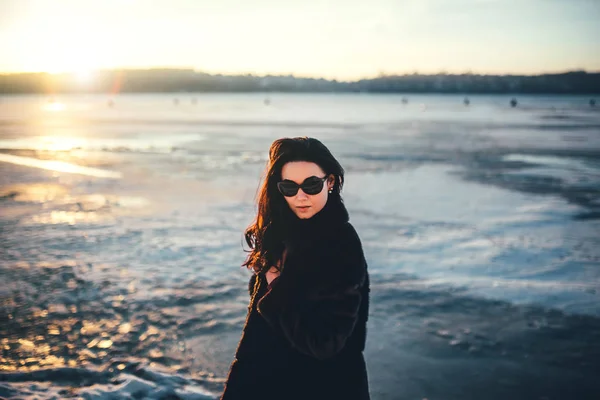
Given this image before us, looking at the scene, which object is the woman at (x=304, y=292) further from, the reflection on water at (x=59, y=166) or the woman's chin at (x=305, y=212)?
the reflection on water at (x=59, y=166)

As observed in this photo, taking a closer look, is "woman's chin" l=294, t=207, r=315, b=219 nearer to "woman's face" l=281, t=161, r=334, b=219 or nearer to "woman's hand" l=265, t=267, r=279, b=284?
"woman's face" l=281, t=161, r=334, b=219

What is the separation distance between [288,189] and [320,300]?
41cm

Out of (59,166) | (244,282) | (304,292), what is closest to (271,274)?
(304,292)

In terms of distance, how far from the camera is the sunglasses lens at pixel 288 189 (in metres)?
1.73

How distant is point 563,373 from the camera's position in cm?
410

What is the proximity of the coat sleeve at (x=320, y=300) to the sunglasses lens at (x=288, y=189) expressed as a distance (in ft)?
0.75

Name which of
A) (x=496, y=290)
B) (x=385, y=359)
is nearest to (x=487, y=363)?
(x=385, y=359)

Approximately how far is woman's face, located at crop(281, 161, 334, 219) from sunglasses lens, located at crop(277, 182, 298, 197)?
0.5 inches

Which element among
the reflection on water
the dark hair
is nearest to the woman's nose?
the dark hair

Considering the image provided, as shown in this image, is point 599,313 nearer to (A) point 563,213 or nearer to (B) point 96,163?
(A) point 563,213

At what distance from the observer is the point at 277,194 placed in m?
1.86

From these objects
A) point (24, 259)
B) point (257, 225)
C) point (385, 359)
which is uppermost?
point (257, 225)

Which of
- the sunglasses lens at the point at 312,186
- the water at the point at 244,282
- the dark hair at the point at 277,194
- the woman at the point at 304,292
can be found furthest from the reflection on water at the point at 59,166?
the sunglasses lens at the point at 312,186

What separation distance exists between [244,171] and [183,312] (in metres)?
9.43
